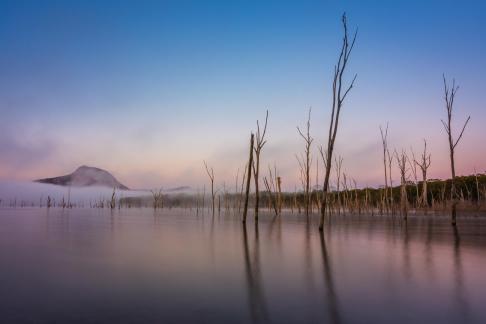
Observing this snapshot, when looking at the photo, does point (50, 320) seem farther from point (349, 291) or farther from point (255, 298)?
point (349, 291)

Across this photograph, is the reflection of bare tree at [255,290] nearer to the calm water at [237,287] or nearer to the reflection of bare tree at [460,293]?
the calm water at [237,287]

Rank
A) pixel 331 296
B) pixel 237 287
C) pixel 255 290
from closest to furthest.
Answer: pixel 331 296 < pixel 255 290 < pixel 237 287

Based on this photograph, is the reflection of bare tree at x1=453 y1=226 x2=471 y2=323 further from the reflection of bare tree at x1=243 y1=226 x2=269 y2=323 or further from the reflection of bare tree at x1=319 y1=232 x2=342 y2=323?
the reflection of bare tree at x1=243 y1=226 x2=269 y2=323

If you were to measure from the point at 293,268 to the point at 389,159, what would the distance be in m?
18.2

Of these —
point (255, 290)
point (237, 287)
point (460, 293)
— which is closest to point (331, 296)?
point (255, 290)

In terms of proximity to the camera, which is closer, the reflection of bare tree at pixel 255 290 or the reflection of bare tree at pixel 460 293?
the reflection of bare tree at pixel 255 290

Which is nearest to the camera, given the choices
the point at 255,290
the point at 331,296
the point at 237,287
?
the point at 331,296

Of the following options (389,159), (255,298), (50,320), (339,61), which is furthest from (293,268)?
(389,159)

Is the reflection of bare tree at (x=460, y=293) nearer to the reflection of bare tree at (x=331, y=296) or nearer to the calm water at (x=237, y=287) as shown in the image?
the calm water at (x=237, y=287)

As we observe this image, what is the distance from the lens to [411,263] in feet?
14.4

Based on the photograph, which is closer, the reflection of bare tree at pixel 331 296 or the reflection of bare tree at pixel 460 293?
the reflection of bare tree at pixel 331 296

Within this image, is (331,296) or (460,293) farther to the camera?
(460,293)

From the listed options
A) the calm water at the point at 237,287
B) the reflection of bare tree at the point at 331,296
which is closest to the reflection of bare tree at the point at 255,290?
the calm water at the point at 237,287

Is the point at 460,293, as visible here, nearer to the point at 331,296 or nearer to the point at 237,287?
the point at 331,296
